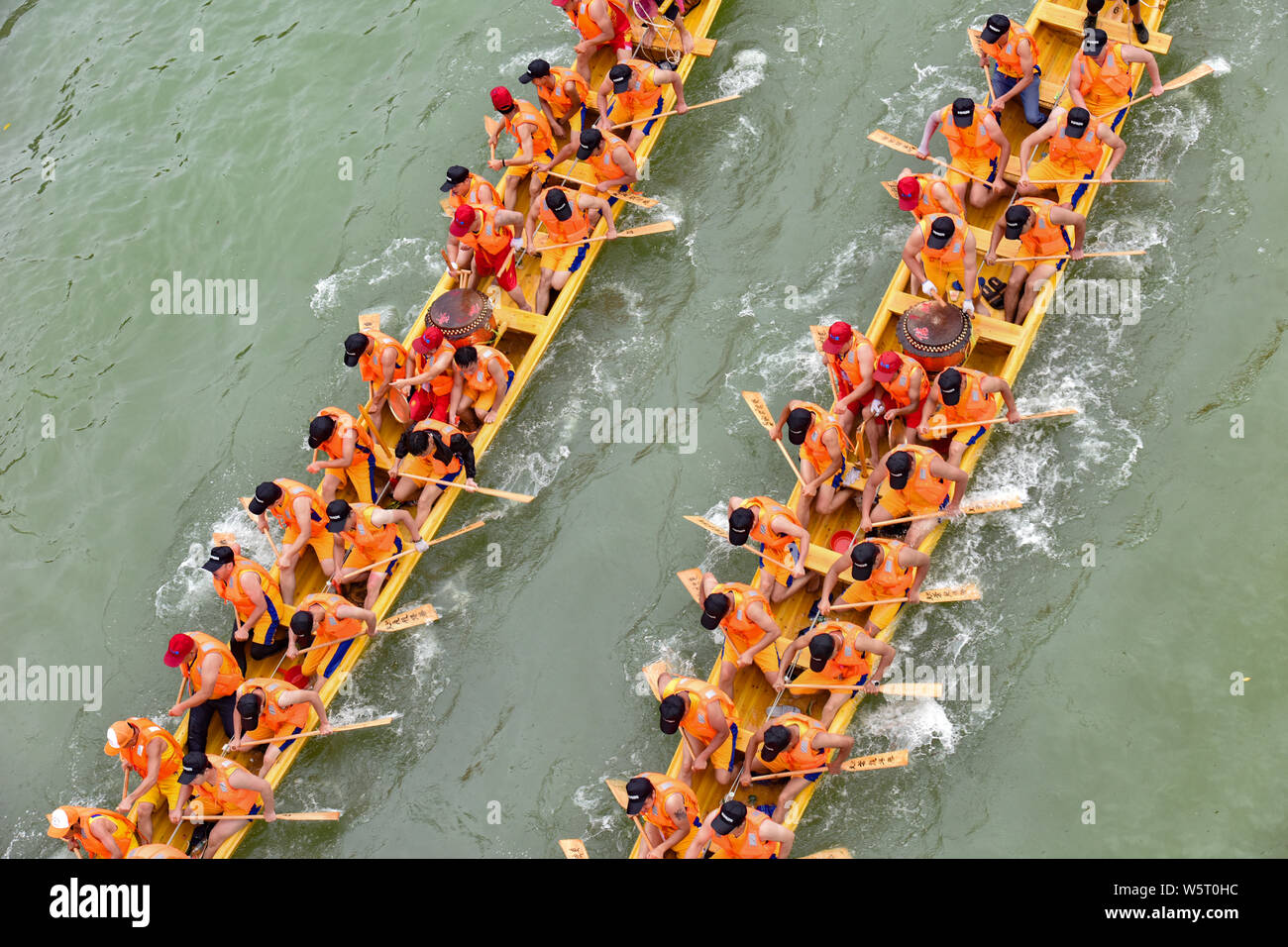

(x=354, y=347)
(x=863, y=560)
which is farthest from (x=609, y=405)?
(x=863, y=560)

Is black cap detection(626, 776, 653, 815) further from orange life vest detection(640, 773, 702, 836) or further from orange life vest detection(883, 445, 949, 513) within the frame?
orange life vest detection(883, 445, 949, 513)

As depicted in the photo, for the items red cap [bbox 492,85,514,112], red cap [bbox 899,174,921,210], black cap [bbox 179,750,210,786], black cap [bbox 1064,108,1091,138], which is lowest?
black cap [bbox 179,750,210,786]

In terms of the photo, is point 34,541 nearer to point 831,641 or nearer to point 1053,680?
point 831,641

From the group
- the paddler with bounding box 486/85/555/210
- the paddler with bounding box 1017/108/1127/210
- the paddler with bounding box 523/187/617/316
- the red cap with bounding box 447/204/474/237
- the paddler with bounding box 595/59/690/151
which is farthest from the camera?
the paddler with bounding box 595/59/690/151

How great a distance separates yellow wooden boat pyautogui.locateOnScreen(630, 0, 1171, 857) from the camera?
438 inches

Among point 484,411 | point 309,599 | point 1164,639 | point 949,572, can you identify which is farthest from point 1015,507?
point 309,599

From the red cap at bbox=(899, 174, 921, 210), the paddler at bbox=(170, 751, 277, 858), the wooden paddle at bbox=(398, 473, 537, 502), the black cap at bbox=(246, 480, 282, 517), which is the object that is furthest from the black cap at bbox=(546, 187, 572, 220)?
the paddler at bbox=(170, 751, 277, 858)

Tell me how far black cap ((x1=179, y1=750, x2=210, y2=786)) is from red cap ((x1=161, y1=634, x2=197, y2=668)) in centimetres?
78

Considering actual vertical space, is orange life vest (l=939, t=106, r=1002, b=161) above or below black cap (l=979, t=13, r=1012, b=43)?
below

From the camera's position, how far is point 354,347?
1264cm

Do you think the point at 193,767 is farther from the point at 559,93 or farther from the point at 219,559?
the point at 559,93

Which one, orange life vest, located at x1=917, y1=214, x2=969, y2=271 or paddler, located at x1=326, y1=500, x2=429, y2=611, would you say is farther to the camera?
orange life vest, located at x1=917, y1=214, x2=969, y2=271

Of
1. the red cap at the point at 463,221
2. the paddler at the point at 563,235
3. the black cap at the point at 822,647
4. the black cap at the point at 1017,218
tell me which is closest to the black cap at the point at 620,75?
the paddler at the point at 563,235

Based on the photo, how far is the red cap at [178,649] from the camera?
11344 mm
